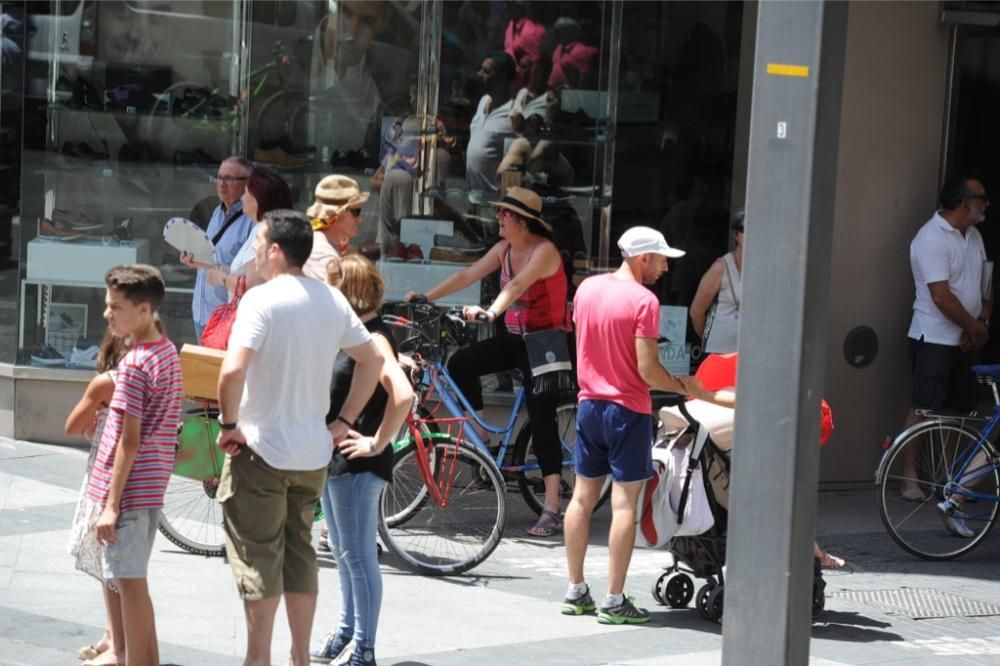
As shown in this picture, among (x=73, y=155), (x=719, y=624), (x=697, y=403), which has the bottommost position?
(x=719, y=624)

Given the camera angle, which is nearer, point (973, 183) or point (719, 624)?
point (719, 624)

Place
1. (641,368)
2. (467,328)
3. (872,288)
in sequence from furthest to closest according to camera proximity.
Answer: (872,288), (467,328), (641,368)

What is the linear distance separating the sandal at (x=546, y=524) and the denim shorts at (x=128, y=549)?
3.70 meters

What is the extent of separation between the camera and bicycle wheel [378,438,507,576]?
8.06 meters

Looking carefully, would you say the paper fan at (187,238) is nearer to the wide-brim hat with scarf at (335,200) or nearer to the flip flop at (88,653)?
the wide-brim hat with scarf at (335,200)

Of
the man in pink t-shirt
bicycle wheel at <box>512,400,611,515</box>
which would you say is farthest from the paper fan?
the man in pink t-shirt

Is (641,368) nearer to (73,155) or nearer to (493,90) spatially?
(493,90)

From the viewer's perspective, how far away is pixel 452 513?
8.51 m

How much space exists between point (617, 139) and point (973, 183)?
7.78 feet

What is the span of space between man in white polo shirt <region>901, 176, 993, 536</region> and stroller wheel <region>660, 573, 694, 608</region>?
10.6ft

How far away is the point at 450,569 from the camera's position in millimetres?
8039

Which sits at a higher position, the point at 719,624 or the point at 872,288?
the point at 872,288

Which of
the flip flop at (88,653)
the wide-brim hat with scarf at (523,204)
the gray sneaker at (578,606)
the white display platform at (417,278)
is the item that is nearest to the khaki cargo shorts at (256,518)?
the flip flop at (88,653)

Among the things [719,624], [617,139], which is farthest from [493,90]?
[719,624]
